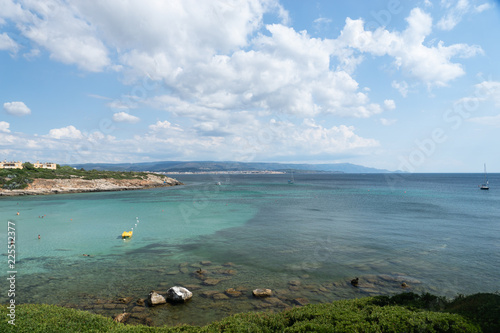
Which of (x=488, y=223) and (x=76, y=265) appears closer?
(x=76, y=265)

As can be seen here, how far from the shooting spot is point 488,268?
76.8 ft

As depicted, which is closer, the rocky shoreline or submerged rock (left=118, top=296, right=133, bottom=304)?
submerged rock (left=118, top=296, right=133, bottom=304)

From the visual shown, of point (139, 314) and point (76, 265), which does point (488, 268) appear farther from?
point (76, 265)

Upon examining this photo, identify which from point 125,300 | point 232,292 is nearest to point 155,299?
point 125,300

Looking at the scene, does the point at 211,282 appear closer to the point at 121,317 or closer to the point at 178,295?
the point at 178,295

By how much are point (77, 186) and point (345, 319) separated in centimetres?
11761

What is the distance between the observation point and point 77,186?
104 m

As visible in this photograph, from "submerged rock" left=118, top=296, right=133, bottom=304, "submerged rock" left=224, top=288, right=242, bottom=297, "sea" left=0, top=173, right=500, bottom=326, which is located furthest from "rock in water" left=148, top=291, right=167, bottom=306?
"submerged rock" left=224, top=288, right=242, bottom=297

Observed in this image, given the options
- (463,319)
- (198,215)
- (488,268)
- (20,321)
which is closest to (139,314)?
(20,321)

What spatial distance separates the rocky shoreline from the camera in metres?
92.1

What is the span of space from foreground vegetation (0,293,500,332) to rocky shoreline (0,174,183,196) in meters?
100

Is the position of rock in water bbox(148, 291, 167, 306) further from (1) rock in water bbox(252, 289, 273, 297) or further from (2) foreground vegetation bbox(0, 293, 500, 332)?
(1) rock in water bbox(252, 289, 273, 297)

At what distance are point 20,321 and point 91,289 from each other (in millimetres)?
7779
